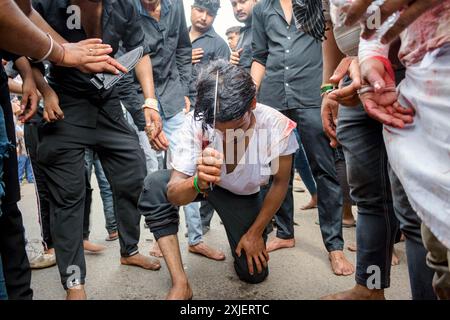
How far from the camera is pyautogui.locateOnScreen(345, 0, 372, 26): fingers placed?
0.70 meters

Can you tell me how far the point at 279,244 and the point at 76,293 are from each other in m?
1.11

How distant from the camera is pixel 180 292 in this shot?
144 centimetres

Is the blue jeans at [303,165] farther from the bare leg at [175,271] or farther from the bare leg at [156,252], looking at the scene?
the bare leg at [175,271]

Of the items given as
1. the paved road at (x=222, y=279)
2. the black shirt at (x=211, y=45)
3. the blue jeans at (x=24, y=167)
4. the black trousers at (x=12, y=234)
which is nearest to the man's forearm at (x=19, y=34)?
the black trousers at (x=12, y=234)

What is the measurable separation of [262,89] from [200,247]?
1029mm

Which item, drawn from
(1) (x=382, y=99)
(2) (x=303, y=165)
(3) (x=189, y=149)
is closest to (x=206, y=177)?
(3) (x=189, y=149)

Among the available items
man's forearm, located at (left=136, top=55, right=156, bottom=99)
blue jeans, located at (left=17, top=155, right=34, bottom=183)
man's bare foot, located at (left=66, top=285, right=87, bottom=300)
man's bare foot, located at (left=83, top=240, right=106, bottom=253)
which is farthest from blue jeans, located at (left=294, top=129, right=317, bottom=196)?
blue jeans, located at (left=17, top=155, right=34, bottom=183)

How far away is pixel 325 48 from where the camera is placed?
1485mm

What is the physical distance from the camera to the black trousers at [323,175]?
6.01ft

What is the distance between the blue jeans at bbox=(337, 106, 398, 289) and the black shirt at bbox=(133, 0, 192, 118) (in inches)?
52.5

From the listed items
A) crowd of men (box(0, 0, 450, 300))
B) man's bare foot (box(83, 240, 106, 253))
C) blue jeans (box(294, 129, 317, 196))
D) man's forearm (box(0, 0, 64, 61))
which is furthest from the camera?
blue jeans (box(294, 129, 317, 196))

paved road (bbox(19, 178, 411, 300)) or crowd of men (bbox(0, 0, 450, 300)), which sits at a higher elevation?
crowd of men (bbox(0, 0, 450, 300))

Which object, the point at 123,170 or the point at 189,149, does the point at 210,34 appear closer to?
the point at 123,170

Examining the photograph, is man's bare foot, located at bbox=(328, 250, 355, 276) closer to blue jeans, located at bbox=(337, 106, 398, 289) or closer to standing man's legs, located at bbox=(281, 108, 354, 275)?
standing man's legs, located at bbox=(281, 108, 354, 275)
